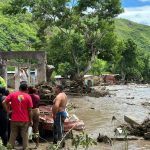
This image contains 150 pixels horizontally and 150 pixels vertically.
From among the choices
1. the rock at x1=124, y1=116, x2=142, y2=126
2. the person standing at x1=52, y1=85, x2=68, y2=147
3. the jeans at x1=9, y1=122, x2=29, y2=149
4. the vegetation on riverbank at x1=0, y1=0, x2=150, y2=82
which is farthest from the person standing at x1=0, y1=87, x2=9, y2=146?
the vegetation on riverbank at x1=0, y1=0, x2=150, y2=82

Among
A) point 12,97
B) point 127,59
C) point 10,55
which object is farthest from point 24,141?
point 127,59

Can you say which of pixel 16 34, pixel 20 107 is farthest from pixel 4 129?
pixel 16 34

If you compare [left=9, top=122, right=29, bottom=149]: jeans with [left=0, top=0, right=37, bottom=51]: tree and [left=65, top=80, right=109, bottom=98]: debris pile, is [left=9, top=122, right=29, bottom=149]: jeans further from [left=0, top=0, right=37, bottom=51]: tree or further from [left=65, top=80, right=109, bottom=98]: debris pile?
[left=0, top=0, right=37, bottom=51]: tree

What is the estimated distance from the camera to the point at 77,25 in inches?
1811

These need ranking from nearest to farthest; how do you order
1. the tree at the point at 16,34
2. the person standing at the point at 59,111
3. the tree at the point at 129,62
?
the person standing at the point at 59,111 → the tree at the point at 16,34 → the tree at the point at 129,62

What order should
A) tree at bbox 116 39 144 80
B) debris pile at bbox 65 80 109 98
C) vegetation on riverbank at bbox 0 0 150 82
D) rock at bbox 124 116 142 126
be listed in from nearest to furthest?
1. rock at bbox 124 116 142 126
2. debris pile at bbox 65 80 109 98
3. vegetation on riverbank at bbox 0 0 150 82
4. tree at bbox 116 39 144 80

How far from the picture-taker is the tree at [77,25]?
45.3 meters

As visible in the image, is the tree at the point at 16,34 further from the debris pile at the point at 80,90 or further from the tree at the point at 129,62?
the debris pile at the point at 80,90

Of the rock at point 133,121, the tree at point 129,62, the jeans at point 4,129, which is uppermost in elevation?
the tree at point 129,62

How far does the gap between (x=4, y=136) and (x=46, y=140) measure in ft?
8.05

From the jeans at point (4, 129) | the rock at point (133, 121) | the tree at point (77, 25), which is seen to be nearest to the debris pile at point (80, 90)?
the tree at point (77, 25)

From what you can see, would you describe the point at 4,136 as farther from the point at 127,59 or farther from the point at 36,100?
the point at 127,59

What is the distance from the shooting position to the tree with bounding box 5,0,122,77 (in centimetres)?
4534

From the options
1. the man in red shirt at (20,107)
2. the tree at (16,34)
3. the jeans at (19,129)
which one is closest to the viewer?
the man in red shirt at (20,107)
